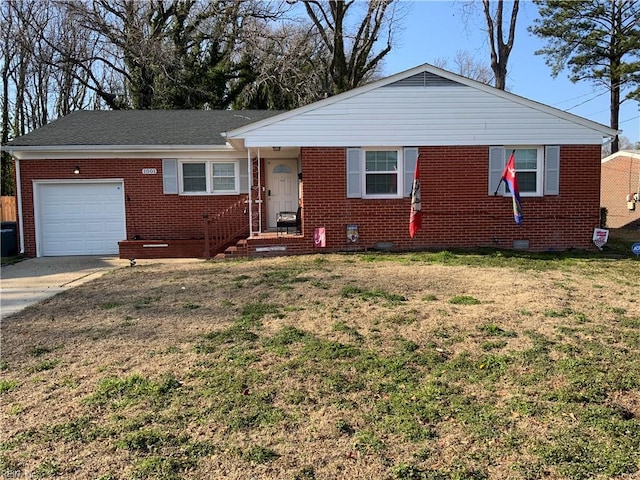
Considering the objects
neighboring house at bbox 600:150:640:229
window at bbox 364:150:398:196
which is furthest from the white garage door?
neighboring house at bbox 600:150:640:229

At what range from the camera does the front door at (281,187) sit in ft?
46.0

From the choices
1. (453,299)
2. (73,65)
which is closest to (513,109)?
(453,299)

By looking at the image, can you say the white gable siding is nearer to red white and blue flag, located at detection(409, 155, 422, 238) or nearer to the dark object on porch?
red white and blue flag, located at detection(409, 155, 422, 238)

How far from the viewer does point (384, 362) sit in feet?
14.2

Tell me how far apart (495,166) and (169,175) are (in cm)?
838

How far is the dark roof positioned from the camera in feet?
43.1

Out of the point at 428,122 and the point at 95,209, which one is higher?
the point at 428,122

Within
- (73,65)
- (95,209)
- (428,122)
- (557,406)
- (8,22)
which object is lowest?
(557,406)

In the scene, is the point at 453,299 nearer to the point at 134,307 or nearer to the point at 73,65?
the point at 134,307

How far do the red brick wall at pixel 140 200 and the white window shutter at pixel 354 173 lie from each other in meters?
3.65

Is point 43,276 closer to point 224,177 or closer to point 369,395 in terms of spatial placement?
point 224,177

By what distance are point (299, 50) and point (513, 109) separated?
15871mm

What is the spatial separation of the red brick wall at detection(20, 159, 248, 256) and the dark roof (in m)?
0.55

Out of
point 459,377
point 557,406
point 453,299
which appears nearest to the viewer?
point 557,406
